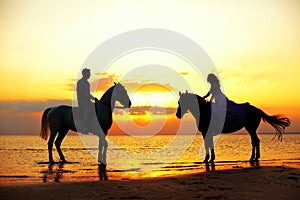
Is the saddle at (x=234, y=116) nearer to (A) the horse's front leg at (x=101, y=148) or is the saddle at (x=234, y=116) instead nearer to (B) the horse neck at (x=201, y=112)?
(B) the horse neck at (x=201, y=112)

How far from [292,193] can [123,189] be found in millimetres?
4324

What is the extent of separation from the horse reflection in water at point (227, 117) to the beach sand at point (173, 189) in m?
5.07

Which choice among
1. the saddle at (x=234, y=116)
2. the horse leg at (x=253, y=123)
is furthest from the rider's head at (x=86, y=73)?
the horse leg at (x=253, y=123)

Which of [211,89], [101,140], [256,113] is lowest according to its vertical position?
[101,140]

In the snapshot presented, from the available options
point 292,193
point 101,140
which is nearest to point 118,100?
point 101,140

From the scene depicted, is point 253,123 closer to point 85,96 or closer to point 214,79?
point 214,79

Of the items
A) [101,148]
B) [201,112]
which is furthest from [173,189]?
[201,112]

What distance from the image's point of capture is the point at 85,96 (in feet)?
50.5

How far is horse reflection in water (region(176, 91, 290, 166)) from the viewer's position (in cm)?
1664

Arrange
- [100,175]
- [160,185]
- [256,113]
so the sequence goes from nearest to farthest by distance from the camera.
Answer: [160,185]
[100,175]
[256,113]

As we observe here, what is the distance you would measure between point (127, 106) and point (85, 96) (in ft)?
6.46

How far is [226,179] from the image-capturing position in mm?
11031

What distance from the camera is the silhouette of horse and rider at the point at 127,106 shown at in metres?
15.5

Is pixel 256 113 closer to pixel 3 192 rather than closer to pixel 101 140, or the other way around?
pixel 101 140
